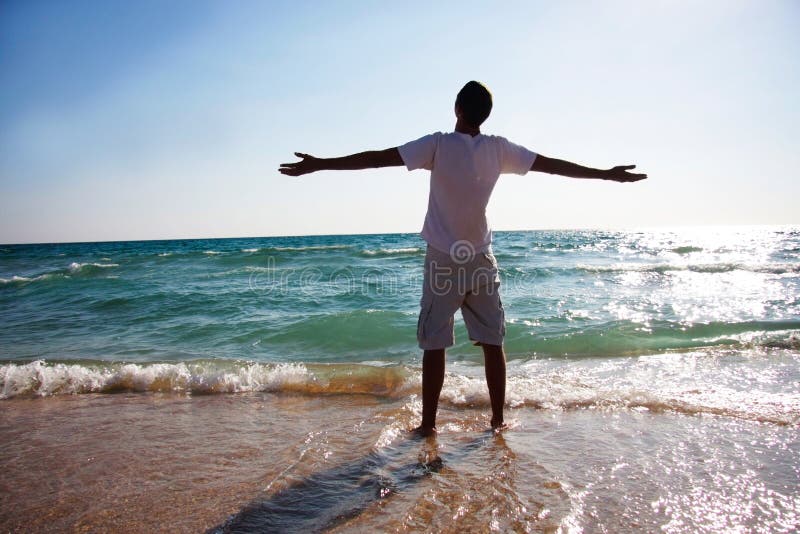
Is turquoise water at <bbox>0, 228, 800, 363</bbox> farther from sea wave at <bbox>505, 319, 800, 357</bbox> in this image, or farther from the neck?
the neck

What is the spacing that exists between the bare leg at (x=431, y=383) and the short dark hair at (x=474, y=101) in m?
1.40

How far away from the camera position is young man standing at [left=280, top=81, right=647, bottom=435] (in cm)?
257

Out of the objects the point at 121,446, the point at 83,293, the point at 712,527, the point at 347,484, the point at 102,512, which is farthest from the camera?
the point at 83,293

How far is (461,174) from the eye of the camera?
2600 mm

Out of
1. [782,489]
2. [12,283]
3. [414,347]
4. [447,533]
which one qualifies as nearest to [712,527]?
[782,489]

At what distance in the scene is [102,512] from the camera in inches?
81.7

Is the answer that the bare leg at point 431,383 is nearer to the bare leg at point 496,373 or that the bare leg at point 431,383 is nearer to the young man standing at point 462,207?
the young man standing at point 462,207

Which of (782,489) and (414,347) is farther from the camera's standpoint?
(414,347)

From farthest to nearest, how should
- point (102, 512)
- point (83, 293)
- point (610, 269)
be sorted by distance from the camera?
1. point (610, 269)
2. point (83, 293)
3. point (102, 512)

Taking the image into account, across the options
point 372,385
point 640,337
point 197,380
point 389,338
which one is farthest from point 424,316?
point 640,337

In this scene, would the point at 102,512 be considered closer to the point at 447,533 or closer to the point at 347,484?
the point at 347,484

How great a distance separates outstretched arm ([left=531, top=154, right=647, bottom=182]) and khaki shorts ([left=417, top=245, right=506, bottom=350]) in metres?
0.61

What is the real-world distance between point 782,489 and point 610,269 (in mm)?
13470

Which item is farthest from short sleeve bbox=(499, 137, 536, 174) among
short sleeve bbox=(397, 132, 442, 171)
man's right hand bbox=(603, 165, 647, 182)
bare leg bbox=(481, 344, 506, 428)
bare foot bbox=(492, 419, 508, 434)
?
bare foot bbox=(492, 419, 508, 434)
